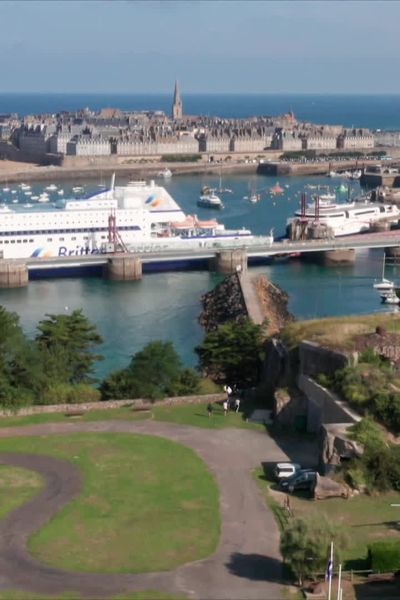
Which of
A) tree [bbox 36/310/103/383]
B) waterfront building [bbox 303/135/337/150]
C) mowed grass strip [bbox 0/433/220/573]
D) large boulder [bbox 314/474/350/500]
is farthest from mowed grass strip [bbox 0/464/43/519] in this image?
waterfront building [bbox 303/135/337/150]

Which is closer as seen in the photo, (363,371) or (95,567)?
(95,567)

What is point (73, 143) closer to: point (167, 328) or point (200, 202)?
point (200, 202)

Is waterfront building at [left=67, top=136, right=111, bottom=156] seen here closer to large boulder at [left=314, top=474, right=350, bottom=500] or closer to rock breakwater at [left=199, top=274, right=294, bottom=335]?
rock breakwater at [left=199, top=274, right=294, bottom=335]

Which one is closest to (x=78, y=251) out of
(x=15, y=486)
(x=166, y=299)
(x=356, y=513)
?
(x=166, y=299)

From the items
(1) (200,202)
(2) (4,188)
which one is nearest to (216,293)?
(1) (200,202)

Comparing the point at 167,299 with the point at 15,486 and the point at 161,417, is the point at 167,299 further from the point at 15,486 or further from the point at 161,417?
the point at 15,486
